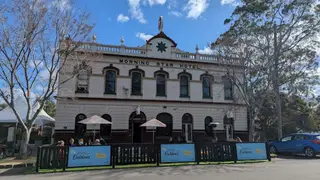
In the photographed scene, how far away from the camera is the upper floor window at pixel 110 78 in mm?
21453

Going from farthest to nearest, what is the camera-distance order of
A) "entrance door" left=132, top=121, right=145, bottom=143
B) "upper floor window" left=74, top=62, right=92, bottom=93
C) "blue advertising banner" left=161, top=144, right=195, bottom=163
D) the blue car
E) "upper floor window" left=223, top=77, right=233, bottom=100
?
1. "upper floor window" left=223, top=77, right=233, bottom=100
2. "entrance door" left=132, top=121, right=145, bottom=143
3. "upper floor window" left=74, top=62, right=92, bottom=93
4. the blue car
5. "blue advertising banner" left=161, top=144, right=195, bottom=163

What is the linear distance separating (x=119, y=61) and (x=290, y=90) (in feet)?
48.2

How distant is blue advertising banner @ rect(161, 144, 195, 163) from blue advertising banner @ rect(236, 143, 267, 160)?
2.78 metres

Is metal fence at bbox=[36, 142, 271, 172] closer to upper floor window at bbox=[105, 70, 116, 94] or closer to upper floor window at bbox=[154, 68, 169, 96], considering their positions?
upper floor window at bbox=[105, 70, 116, 94]

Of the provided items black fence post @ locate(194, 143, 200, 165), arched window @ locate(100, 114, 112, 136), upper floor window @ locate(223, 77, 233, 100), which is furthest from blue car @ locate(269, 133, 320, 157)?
arched window @ locate(100, 114, 112, 136)

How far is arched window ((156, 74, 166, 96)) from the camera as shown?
2281cm

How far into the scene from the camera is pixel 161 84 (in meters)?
23.0

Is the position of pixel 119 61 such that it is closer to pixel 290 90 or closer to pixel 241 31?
pixel 241 31

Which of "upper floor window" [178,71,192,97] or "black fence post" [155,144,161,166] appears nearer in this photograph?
"black fence post" [155,144,161,166]

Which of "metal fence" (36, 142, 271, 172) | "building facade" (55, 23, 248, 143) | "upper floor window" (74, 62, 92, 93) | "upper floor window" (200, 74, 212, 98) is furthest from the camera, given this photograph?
"upper floor window" (200, 74, 212, 98)

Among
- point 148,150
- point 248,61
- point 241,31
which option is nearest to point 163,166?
point 148,150

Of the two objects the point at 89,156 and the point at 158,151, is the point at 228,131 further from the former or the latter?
the point at 89,156

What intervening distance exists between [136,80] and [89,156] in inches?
475

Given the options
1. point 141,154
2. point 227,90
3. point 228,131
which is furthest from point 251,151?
point 227,90
